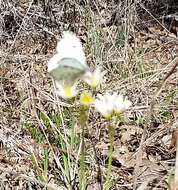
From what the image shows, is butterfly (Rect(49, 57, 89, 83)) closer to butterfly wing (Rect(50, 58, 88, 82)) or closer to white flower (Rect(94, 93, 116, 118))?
butterfly wing (Rect(50, 58, 88, 82))

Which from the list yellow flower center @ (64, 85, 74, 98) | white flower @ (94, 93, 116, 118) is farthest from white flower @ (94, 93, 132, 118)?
yellow flower center @ (64, 85, 74, 98)

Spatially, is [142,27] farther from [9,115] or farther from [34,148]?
[34,148]

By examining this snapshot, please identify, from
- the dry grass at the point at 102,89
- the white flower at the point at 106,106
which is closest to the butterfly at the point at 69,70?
the white flower at the point at 106,106

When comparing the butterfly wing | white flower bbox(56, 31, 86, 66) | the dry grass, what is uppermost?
the dry grass

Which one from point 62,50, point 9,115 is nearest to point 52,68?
point 62,50

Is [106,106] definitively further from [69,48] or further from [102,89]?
[102,89]

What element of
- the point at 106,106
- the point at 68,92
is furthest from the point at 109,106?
the point at 68,92
